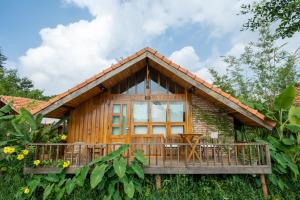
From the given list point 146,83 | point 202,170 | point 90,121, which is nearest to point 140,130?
point 146,83

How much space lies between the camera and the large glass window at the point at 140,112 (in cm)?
746

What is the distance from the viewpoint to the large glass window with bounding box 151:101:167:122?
7.42 m

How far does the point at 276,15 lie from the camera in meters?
9.78

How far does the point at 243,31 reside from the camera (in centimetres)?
1107

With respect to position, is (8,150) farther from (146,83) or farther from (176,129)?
(176,129)

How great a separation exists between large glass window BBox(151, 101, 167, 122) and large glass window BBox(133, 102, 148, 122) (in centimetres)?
26

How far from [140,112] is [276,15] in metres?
8.32

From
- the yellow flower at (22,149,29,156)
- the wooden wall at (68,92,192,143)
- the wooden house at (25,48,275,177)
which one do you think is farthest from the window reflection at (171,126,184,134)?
the yellow flower at (22,149,29,156)

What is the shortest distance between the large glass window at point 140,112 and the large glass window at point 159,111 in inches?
10.4

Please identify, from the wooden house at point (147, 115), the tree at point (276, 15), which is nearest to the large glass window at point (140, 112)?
the wooden house at point (147, 115)

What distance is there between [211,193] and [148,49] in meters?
4.48

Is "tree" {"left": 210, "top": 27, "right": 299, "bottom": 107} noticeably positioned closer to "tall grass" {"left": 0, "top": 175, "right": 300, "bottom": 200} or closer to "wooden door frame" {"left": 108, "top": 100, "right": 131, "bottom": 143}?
"tall grass" {"left": 0, "top": 175, "right": 300, "bottom": 200}

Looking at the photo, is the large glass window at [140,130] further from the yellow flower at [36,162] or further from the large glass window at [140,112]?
the yellow flower at [36,162]

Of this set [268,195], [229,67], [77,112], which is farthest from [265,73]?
[77,112]
